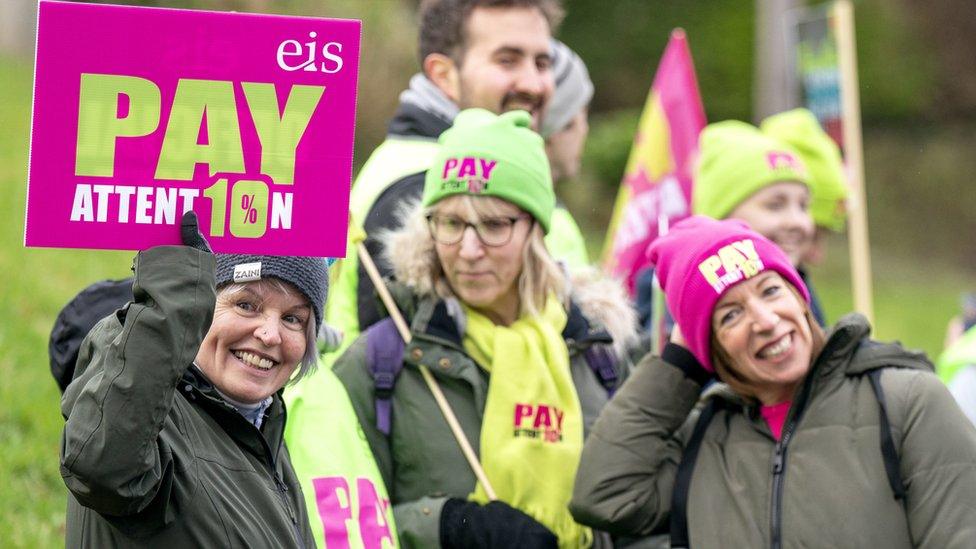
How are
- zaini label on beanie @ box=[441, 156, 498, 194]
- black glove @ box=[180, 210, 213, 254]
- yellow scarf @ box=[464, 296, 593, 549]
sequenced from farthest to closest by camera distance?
zaini label on beanie @ box=[441, 156, 498, 194] → yellow scarf @ box=[464, 296, 593, 549] → black glove @ box=[180, 210, 213, 254]

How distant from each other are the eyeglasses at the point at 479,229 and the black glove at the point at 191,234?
5.65 ft

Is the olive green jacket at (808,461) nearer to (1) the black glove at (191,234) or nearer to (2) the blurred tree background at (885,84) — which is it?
(1) the black glove at (191,234)

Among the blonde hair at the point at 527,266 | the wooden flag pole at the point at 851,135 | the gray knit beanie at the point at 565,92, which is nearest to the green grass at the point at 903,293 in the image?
the wooden flag pole at the point at 851,135

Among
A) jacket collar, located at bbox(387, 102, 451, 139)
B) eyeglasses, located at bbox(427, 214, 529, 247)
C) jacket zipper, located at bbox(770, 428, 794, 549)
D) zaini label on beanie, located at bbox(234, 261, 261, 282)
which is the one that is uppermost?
jacket collar, located at bbox(387, 102, 451, 139)

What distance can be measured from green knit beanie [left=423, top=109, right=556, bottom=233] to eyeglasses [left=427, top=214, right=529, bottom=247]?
72mm

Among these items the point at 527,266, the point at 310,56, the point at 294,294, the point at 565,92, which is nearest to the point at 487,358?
A: the point at 527,266

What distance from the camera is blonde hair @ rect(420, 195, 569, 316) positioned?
4711 millimetres

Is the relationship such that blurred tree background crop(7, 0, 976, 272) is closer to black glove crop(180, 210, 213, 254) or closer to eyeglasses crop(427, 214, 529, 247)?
eyeglasses crop(427, 214, 529, 247)

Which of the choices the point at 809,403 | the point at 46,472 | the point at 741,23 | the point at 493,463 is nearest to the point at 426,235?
the point at 493,463

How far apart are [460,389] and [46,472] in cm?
276

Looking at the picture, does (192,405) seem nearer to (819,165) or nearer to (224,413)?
(224,413)

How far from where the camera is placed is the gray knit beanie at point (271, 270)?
3.46m

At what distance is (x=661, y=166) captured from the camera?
796 centimetres

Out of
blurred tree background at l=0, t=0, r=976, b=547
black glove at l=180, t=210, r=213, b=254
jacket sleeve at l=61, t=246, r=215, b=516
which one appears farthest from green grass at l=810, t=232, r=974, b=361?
jacket sleeve at l=61, t=246, r=215, b=516
